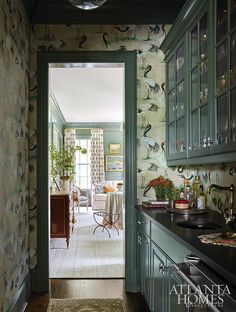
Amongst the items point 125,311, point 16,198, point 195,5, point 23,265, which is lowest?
point 125,311

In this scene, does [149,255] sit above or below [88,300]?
above

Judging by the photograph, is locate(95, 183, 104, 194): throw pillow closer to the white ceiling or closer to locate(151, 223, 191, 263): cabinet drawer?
the white ceiling

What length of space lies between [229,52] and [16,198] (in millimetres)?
2074

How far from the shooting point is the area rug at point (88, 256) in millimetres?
4276

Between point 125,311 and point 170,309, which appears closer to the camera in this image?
point 170,309

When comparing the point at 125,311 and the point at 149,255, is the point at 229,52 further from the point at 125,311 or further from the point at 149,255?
the point at 125,311

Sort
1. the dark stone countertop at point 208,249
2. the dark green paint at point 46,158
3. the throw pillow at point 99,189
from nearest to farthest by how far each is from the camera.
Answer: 1. the dark stone countertop at point 208,249
2. the dark green paint at point 46,158
3. the throw pillow at point 99,189

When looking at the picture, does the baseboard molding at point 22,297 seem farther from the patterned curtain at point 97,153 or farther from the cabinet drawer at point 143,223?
the patterned curtain at point 97,153

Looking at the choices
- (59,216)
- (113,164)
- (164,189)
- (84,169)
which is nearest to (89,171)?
(84,169)

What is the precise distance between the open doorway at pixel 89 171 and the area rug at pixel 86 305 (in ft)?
2.43

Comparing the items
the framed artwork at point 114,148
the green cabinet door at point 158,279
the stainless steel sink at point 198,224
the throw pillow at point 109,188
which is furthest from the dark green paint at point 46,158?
the framed artwork at point 114,148

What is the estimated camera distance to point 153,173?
3805mm

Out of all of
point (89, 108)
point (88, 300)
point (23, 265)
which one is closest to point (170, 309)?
point (88, 300)

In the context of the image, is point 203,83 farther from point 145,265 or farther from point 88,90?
point 88,90
